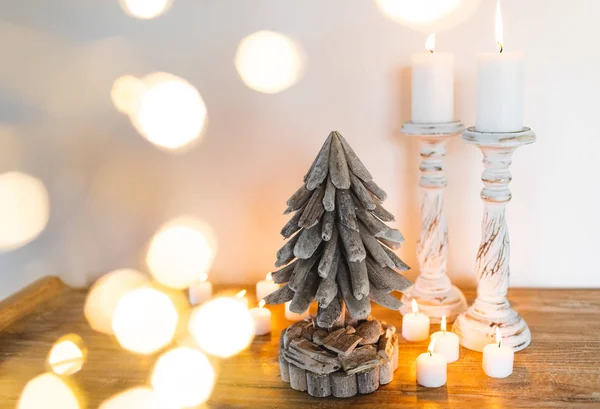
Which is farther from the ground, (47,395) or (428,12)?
(428,12)

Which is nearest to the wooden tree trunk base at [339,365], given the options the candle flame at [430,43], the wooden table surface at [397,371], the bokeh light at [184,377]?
the wooden table surface at [397,371]

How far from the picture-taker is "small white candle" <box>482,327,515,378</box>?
2.69ft

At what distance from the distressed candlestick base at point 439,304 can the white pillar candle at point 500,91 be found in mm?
322

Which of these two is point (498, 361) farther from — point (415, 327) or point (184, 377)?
point (184, 377)

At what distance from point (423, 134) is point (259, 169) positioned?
0.34 meters

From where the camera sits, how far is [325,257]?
0.83 meters

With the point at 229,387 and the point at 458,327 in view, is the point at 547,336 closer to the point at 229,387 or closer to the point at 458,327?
the point at 458,327

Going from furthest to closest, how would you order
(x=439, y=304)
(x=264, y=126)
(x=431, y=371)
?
(x=264, y=126)
(x=439, y=304)
(x=431, y=371)

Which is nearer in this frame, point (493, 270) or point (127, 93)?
point (493, 270)

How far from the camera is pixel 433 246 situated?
1.04m

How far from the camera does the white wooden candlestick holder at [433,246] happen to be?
1.01m

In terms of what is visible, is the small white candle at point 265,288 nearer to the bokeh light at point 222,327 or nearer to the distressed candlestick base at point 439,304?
the bokeh light at point 222,327

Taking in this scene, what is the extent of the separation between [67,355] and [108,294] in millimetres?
247

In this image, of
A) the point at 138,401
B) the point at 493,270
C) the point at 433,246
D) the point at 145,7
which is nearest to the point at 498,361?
the point at 493,270
